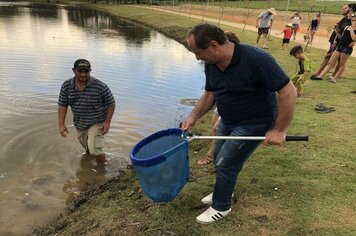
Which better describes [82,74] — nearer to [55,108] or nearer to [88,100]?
[88,100]

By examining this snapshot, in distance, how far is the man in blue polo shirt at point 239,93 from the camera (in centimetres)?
350

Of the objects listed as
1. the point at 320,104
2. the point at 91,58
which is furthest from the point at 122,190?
the point at 91,58

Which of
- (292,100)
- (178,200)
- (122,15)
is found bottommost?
(122,15)

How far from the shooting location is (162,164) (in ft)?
12.7

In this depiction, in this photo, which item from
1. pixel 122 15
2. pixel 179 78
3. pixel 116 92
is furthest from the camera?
pixel 122 15

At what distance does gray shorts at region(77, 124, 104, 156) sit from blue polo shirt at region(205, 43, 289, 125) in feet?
10.7

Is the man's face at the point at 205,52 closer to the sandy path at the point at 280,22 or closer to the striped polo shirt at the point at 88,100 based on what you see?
the striped polo shirt at the point at 88,100

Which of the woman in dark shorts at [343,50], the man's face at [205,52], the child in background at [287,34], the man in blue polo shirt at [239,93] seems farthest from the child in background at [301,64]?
the child in background at [287,34]

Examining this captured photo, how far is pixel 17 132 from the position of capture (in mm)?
9016

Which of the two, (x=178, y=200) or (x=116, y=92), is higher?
(x=178, y=200)

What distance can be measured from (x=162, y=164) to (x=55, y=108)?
797cm

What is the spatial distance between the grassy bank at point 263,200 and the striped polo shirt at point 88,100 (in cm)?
113

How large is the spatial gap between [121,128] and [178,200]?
16.8 ft

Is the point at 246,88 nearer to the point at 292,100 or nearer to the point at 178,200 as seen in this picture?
the point at 292,100
